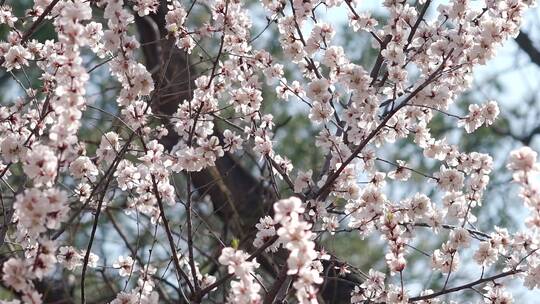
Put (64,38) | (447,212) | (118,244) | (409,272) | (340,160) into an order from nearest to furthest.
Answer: (64,38) < (340,160) < (447,212) < (118,244) < (409,272)

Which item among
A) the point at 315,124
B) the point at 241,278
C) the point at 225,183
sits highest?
the point at 225,183

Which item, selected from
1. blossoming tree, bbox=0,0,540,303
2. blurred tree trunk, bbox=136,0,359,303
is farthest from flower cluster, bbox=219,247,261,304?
blurred tree trunk, bbox=136,0,359,303

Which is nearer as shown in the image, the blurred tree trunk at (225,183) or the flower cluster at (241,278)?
the flower cluster at (241,278)

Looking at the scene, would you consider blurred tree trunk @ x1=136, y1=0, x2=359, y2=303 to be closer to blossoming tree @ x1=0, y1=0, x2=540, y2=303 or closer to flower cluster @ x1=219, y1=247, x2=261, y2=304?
blossoming tree @ x1=0, y1=0, x2=540, y2=303

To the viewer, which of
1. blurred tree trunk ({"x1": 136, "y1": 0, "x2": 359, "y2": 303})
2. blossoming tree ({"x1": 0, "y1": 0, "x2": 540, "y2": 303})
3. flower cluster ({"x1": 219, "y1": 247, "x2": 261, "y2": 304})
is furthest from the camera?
blurred tree trunk ({"x1": 136, "y1": 0, "x2": 359, "y2": 303})

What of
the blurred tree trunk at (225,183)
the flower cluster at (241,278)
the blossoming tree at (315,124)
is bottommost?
the flower cluster at (241,278)

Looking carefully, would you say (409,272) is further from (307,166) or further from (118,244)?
(118,244)

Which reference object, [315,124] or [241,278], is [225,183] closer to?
[315,124]

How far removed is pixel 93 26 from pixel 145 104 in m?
0.39

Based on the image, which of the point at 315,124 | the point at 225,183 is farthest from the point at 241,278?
the point at 225,183

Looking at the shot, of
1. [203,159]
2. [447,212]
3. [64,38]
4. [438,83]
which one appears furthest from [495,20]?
[64,38]

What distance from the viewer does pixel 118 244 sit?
5.21m

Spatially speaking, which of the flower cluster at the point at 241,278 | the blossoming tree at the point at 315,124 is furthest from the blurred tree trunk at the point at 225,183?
the flower cluster at the point at 241,278

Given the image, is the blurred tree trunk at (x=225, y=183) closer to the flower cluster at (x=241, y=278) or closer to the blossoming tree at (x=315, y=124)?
the blossoming tree at (x=315, y=124)
